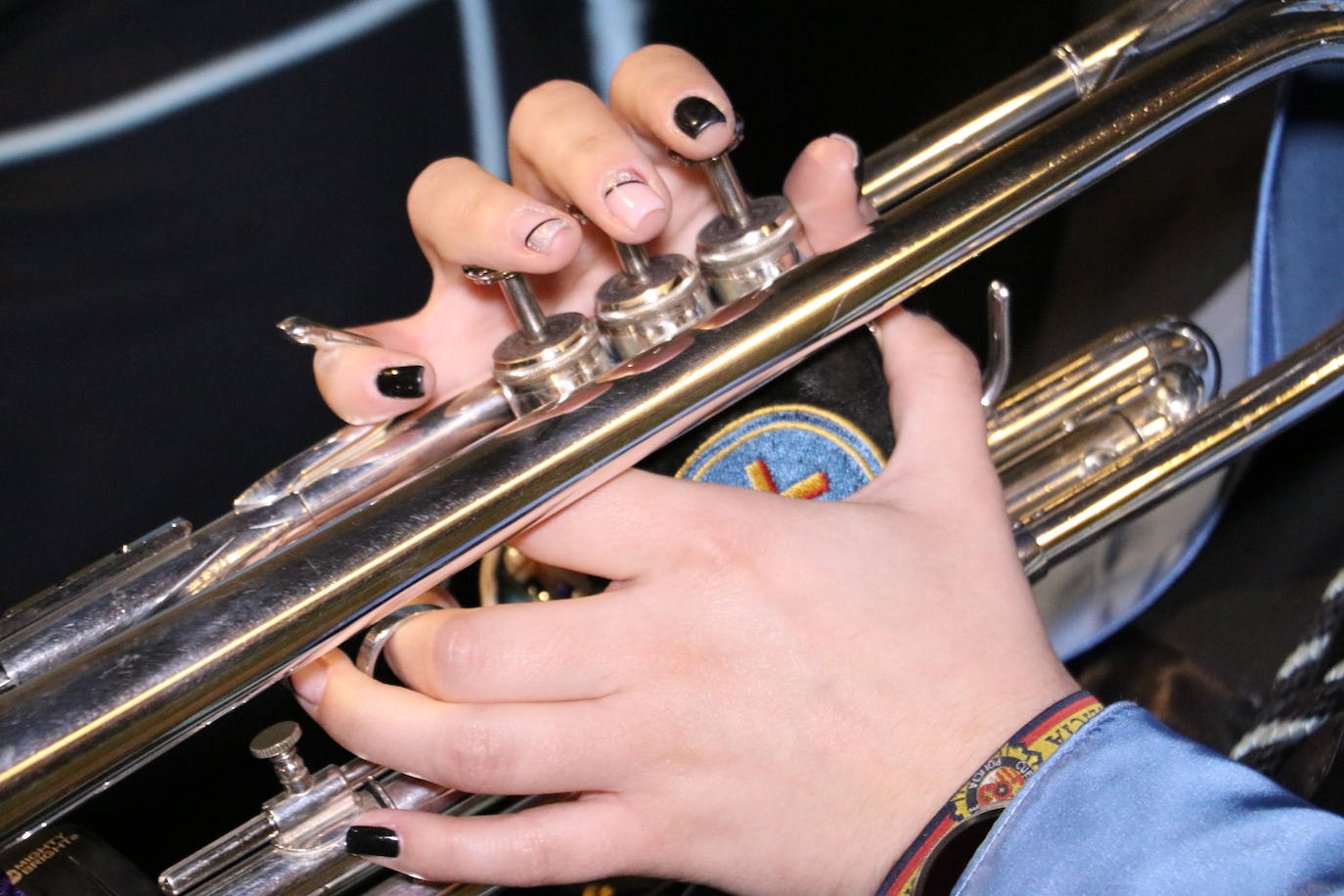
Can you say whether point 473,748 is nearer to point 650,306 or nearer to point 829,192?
point 650,306

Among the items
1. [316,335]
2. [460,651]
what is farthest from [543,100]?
[460,651]

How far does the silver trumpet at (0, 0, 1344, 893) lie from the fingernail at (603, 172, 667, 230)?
0.03 meters

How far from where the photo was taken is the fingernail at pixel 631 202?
508 mm

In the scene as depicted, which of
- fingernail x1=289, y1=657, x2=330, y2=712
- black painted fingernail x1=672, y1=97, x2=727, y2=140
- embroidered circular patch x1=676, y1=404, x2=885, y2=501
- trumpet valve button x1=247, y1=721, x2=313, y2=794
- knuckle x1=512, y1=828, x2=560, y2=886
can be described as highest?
black painted fingernail x1=672, y1=97, x2=727, y2=140

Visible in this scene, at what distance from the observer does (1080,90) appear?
63 centimetres

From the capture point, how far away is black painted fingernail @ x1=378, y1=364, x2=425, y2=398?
542 millimetres

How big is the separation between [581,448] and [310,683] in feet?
0.54

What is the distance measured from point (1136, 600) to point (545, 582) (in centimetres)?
46

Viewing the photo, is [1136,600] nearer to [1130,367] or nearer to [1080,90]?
[1130,367]

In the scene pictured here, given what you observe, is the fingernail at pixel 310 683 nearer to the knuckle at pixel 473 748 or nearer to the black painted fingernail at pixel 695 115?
the knuckle at pixel 473 748

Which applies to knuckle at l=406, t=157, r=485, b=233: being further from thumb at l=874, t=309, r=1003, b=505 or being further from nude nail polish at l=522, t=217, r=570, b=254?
thumb at l=874, t=309, r=1003, b=505

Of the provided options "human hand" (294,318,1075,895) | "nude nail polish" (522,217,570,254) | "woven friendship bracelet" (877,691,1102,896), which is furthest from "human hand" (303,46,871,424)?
"woven friendship bracelet" (877,691,1102,896)

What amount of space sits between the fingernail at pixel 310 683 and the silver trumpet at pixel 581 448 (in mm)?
22

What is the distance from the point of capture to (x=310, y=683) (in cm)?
48
